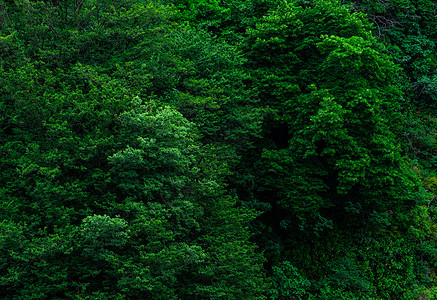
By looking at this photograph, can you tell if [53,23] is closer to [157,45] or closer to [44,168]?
[157,45]

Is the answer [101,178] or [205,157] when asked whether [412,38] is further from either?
[101,178]

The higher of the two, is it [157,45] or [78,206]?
[157,45]

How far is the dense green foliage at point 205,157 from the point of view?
31.5 feet

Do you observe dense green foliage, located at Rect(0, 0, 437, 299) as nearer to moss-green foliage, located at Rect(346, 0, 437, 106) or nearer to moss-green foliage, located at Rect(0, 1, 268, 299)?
moss-green foliage, located at Rect(0, 1, 268, 299)

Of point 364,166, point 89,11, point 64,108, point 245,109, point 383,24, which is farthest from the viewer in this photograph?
point 383,24

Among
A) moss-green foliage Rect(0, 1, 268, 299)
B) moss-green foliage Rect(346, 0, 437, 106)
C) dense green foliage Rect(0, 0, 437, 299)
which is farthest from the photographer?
moss-green foliage Rect(346, 0, 437, 106)

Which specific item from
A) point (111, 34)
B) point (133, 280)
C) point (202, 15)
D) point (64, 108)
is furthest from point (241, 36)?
point (133, 280)

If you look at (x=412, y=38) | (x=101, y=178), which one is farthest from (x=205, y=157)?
(x=412, y=38)

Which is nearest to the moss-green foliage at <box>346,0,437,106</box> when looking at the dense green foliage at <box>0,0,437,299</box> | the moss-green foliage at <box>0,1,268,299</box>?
the dense green foliage at <box>0,0,437,299</box>

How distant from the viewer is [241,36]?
17781 mm

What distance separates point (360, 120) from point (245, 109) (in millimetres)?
4414

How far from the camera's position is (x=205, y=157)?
1276 cm

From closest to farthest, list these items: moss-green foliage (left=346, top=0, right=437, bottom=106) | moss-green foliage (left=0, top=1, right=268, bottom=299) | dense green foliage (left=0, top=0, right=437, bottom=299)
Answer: moss-green foliage (left=0, top=1, right=268, bottom=299) < dense green foliage (left=0, top=0, right=437, bottom=299) < moss-green foliage (left=346, top=0, right=437, bottom=106)

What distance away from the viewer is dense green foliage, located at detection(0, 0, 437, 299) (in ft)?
31.5
